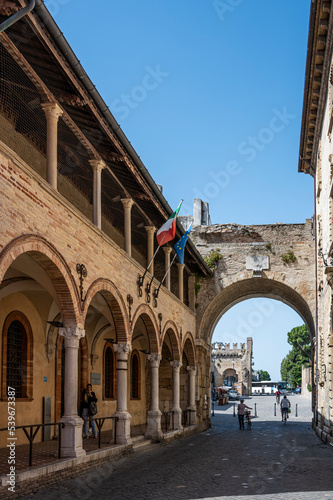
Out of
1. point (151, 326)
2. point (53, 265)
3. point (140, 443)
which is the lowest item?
point (140, 443)

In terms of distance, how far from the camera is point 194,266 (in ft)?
85.4

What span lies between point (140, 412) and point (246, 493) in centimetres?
1643

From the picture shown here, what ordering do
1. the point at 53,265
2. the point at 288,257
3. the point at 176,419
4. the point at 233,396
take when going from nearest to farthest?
the point at 53,265 → the point at 176,419 → the point at 288,257 → the point at 233,396

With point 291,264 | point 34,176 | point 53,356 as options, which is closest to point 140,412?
point 291,264

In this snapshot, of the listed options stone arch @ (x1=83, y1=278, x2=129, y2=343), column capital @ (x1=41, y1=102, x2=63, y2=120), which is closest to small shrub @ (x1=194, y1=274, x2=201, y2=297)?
stone arch @ (x1=83, y1=278, x2=129, y2=343)

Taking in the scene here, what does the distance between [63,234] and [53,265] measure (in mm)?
677

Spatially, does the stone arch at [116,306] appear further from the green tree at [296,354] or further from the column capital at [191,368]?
the green tree at [296,354]

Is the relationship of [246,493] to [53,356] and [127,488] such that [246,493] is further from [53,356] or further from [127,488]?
[53,356]

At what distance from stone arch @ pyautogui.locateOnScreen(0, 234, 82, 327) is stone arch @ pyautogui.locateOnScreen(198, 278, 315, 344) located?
15439 millimetres

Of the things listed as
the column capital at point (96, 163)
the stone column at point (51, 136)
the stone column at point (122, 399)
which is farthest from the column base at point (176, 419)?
the stone column at point (51, 136)

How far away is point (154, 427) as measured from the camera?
18.4 meters

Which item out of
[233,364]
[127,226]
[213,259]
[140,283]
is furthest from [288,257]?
[233,364]

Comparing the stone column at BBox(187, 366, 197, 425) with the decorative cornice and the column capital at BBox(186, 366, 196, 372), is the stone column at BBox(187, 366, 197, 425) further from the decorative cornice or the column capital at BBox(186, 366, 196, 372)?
the decorative cornice

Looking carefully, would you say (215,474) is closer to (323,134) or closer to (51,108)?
(51,108)
